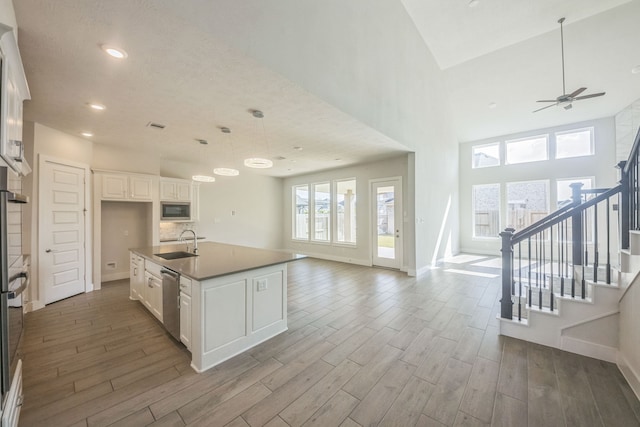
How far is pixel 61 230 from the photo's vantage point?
4.09 meters

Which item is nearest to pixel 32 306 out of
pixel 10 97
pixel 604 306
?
pixel 10 97

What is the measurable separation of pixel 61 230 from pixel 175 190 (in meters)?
2.19

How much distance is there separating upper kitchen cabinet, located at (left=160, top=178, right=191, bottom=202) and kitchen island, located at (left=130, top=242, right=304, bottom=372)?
310cm

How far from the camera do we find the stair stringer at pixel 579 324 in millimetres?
2338

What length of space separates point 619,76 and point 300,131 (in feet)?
22.9

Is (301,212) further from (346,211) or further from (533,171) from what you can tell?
(533,171)

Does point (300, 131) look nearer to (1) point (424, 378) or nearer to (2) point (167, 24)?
(2) point (167, 24)

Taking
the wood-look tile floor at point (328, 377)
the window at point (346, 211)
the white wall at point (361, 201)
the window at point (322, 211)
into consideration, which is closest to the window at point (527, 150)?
the white wall at point (361, 201)


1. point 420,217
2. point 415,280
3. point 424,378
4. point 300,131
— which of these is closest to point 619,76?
point 420,217

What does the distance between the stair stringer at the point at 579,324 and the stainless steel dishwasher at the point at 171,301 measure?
373cm

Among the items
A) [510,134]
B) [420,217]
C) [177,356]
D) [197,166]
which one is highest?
[510,134]

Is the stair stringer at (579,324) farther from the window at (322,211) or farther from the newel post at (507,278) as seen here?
the window at (322,211)

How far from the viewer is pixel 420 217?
227 inches

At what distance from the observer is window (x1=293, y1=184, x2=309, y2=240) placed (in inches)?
331
